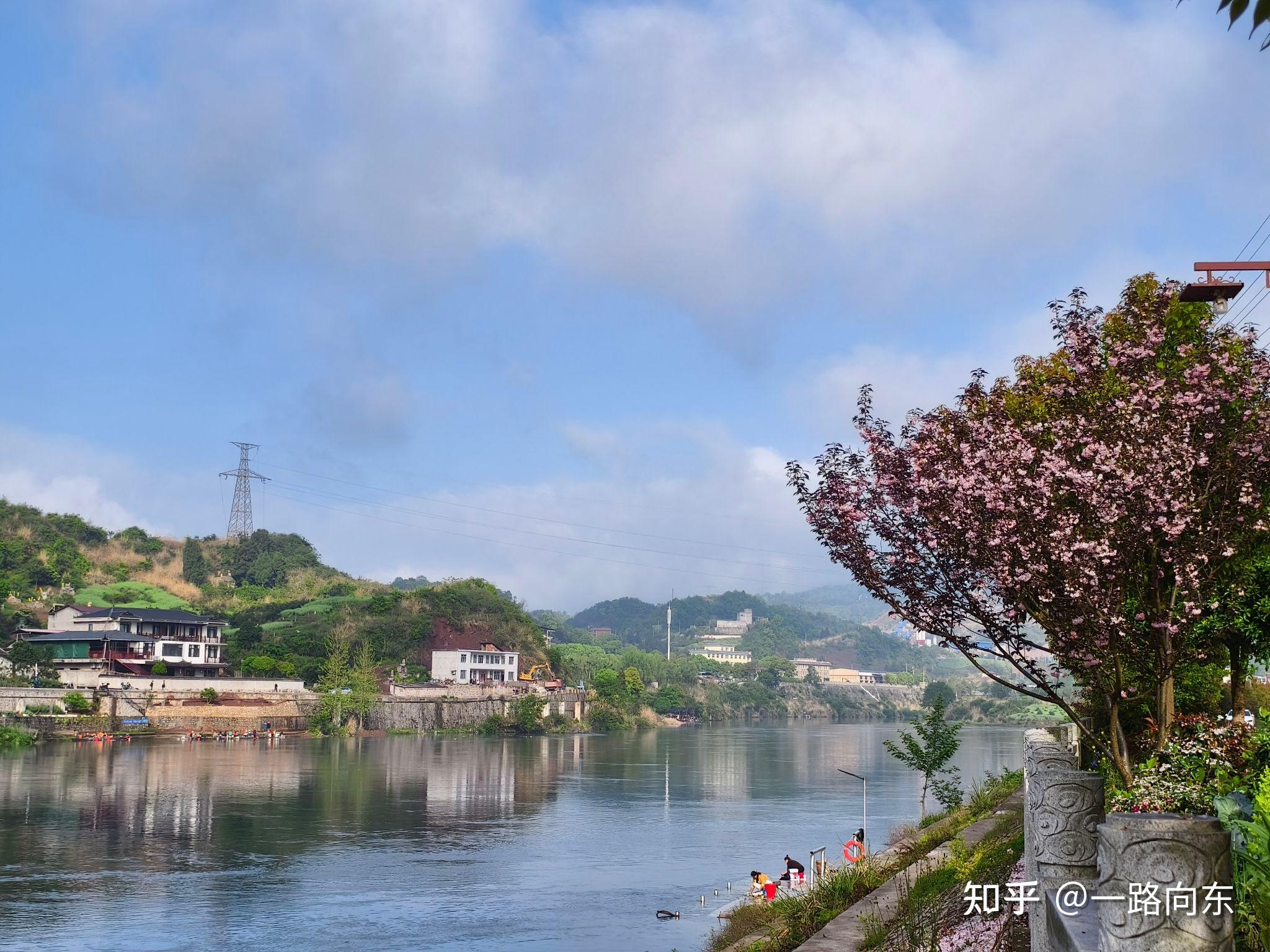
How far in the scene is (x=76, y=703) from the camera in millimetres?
85188

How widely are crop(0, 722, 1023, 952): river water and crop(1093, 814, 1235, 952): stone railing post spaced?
66.8 ft

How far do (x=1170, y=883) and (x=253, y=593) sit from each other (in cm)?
16447

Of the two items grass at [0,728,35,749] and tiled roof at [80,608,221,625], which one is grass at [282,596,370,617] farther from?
grass at [0,728,35,749]

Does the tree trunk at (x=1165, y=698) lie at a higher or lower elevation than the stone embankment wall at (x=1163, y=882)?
higher

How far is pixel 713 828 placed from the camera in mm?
45188

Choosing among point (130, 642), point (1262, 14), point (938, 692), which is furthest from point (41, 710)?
point (938, 692)

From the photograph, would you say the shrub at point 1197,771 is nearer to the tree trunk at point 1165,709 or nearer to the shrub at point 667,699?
the tree trunk at point 1165,709

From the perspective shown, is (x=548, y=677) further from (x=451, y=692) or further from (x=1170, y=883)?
(x=1170, y=883)

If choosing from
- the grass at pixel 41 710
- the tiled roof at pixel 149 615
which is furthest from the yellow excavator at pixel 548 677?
the grass at pixel 41 710

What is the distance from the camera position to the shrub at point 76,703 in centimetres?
8500

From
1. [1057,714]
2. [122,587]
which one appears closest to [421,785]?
[1057,714]

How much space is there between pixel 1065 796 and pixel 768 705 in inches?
7136

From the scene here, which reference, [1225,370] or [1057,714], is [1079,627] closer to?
[1225,370]

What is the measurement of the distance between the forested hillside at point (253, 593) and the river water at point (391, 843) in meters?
35.1
